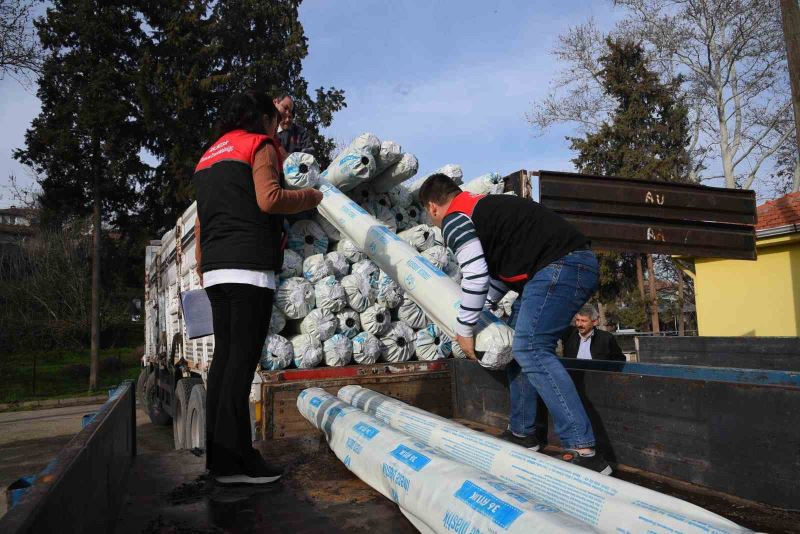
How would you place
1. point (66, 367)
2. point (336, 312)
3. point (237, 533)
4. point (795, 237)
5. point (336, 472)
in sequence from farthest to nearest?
point (66, 367) → point (795, 237) → point (336, 312) → point (336, 472) → point (237, 533)

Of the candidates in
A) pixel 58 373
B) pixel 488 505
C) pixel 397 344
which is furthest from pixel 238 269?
pixel 58 373

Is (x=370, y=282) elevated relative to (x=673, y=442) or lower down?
elevated

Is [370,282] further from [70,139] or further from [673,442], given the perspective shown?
[70,139]

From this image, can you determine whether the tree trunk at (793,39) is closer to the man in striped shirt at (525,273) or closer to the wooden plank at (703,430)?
the man in striped shirt at (525,273)

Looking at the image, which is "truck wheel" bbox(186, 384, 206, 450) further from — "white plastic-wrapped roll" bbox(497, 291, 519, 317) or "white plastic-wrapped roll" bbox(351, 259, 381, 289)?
"white plastic-wrapped roll" bbox(497, 291, 519, 317)

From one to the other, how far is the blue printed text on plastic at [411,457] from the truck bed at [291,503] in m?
0.20

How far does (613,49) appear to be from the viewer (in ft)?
82.5

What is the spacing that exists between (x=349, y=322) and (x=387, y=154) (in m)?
1.38

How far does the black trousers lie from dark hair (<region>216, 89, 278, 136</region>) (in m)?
0.81

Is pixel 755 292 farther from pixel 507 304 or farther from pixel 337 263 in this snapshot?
pixel 337 263

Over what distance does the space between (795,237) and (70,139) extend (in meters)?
19.0

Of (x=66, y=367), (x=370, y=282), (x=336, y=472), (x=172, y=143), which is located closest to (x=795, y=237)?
(x=370, y=282)

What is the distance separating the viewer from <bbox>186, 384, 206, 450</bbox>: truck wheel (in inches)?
186

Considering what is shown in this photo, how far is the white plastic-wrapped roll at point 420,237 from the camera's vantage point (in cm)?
504
